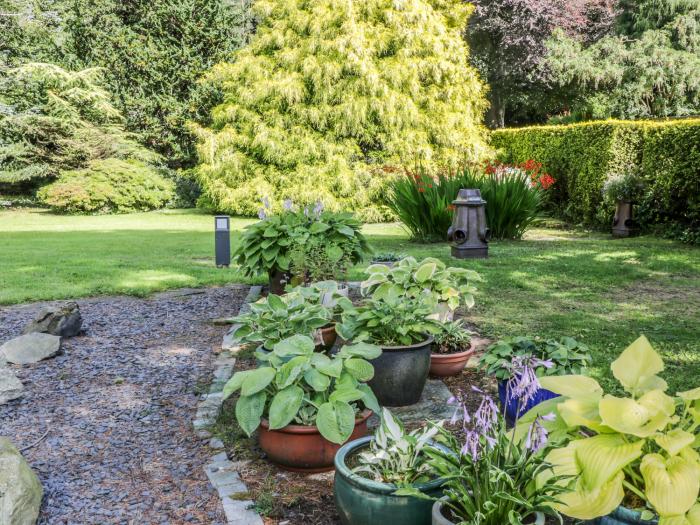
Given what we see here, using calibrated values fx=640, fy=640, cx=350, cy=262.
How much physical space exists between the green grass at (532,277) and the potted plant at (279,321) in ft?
5.36

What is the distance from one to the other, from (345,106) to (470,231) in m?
7.83

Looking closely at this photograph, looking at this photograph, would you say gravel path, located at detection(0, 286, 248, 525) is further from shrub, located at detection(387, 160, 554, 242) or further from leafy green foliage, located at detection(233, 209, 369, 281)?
shrub, located at detection(387, 160, 554, 242)

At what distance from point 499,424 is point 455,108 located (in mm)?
14298

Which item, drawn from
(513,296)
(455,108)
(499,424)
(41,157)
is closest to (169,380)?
(499,424)

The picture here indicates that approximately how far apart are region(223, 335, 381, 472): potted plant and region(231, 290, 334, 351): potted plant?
45 centimetres

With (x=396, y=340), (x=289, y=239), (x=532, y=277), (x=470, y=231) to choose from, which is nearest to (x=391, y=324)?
(x=396, y=340)

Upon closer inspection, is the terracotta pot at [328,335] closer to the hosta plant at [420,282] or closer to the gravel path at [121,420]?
the hosta plant at [420,282]

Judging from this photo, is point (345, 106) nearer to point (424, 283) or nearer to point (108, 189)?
point (108, 189)

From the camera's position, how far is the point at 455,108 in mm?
15461

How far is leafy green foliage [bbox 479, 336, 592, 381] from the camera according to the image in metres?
2.89

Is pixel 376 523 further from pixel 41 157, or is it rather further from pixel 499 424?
pixel 41 157

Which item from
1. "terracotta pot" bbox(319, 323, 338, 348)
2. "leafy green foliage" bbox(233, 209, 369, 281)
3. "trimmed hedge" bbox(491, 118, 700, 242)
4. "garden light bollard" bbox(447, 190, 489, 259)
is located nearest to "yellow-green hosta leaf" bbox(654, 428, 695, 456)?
"terracotta pot" bbox(319, 323, 338, 348)

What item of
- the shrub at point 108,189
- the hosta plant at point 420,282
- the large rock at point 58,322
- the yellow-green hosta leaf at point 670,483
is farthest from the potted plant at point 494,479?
the shrub at point 108,189

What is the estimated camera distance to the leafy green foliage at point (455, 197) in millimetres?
9344
